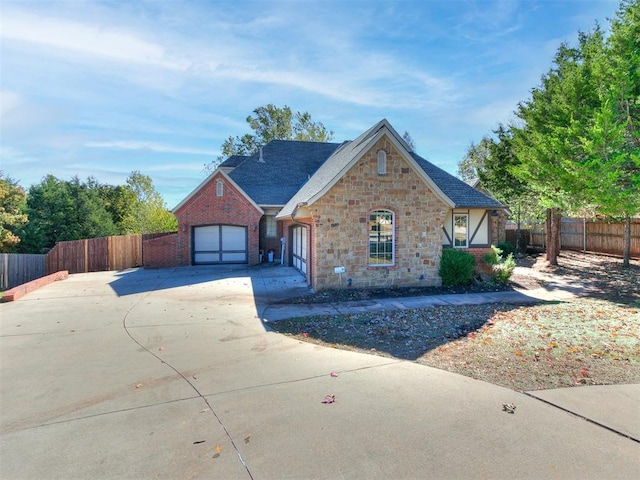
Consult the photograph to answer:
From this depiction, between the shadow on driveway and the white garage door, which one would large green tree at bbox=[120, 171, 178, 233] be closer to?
the shadow on driveway

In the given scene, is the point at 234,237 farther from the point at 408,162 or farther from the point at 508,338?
the point at 508,338

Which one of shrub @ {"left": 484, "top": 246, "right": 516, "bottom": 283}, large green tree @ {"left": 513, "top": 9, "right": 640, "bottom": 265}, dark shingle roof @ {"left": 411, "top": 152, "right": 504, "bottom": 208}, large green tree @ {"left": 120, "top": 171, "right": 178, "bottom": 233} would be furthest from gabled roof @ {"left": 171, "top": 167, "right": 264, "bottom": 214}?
large green tree @ {"left": 513, "top": 9, "right": 640, "bottom": 265}

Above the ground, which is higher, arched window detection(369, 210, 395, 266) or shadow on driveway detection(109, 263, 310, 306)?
arched window detection(369, 210, 395, 266)

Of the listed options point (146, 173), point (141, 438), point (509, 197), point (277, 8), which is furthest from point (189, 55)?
point (146, 173)

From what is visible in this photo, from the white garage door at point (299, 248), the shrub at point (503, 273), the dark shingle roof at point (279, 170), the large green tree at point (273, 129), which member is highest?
the large green tree at point (273, 129)

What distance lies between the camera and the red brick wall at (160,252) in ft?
60.8

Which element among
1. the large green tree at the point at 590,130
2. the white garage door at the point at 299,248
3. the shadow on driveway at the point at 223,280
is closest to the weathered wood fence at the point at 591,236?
the large green tree at the point at 590,130

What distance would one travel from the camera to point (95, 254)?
18.1m

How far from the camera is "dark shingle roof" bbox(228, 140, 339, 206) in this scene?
68.9 ft

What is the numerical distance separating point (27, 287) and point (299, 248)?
10119 millimetres

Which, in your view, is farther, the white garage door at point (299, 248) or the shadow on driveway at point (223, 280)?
the white garage door at point (299, 248)

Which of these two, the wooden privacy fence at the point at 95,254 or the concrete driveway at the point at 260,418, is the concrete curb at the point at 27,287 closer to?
the wooden privacy fence at the point at 95,254

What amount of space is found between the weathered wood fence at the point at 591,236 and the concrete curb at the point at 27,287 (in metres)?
27.4

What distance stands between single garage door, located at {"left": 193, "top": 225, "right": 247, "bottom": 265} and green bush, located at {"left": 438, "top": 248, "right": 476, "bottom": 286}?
11.0m
